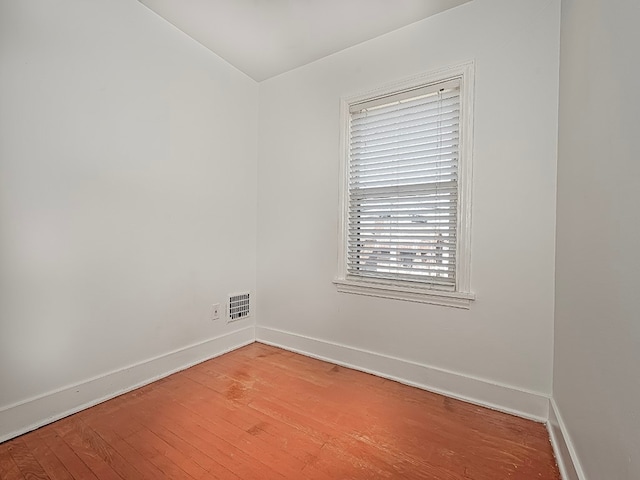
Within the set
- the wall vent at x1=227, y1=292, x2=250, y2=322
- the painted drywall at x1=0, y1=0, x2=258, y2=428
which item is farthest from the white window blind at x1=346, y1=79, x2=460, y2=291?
the painted drywall at x1=0, y1=0, x2=258, y2=428

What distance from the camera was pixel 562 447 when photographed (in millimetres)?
1372

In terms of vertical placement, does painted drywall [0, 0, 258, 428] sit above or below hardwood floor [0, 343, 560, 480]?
above

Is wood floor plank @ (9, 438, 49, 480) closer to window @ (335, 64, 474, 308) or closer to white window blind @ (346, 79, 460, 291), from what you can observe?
window @ (335, 64, 474, 308)

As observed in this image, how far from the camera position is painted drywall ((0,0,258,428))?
5.11ft

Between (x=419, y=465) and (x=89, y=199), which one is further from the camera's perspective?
(x=89, y=199)

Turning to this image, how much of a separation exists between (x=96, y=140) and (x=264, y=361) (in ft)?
6.61

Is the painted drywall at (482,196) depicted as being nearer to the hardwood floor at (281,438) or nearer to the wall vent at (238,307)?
the hardwood floor at (281,438)

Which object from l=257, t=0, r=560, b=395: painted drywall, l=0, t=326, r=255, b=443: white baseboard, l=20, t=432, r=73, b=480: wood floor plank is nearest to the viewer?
l=20, t=432, r=73, b=480: wood floor plank

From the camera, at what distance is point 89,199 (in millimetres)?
1808

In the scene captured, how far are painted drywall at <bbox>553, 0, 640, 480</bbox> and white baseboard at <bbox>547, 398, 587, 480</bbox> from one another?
3 cm

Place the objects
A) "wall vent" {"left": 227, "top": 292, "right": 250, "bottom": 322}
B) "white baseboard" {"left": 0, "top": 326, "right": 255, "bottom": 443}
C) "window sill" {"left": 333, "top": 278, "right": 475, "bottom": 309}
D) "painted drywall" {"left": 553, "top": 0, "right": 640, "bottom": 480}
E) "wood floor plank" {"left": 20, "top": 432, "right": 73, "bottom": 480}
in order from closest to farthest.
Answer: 1. "painted drywall" {"left": 553, "top": 0, "right": 640, "bottom": 480}
2. "wood floor plank" {"left": 20, "top": 432, "right": 73, "bottom": 480}
3. "white baseboard" {"left": 0, "top": 326, "right": 255, "bottom": 443}
4. "window sill" {"left": 333, "top": 278, "right": 475, "bottom": 309}
5. "wall vent" {"left": 227, "top": 292, "right": 250, "bottom": 322}

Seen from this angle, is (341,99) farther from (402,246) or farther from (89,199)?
(89,199)

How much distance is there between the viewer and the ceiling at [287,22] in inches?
78.8

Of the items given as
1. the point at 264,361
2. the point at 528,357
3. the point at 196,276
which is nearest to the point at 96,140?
the point at 196,276
